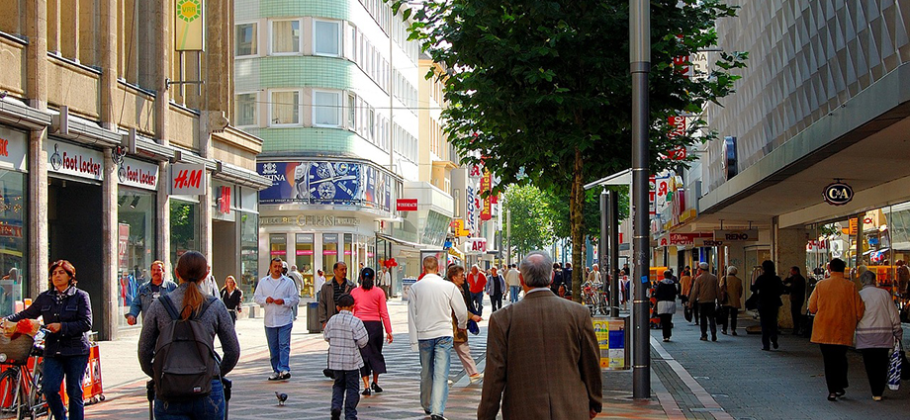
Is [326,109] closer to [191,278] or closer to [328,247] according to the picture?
[328,247]

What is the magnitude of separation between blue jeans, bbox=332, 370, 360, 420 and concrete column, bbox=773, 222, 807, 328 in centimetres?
2010

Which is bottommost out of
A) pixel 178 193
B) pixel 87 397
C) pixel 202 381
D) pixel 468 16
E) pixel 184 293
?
pixel 87 397

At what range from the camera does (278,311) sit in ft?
Answer: 49.7

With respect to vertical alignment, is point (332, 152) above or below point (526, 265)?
above

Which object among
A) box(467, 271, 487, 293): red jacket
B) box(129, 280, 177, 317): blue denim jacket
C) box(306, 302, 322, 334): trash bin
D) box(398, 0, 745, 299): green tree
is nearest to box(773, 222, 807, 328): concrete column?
box(467, 271, 487, 293): red jacket

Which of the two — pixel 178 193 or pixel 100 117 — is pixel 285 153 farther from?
pixel 100 117

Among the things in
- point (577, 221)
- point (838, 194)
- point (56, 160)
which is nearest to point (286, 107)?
point (56, 160)

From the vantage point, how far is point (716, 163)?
34.0m

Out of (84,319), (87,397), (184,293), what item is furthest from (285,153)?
(184,293)

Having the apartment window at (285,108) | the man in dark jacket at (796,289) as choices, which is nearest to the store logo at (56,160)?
the man in dark jacket at (796,289)

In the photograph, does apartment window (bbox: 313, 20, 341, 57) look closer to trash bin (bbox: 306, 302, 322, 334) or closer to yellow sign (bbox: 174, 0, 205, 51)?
yellow sign (bbox: 174, 0, 205, 51)

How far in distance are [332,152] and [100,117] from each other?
21.1 m

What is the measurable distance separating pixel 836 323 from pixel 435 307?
192 inches

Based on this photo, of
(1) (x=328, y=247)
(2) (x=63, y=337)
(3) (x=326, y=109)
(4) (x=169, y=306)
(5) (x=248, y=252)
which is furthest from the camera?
(1) (x=328, y=247)
